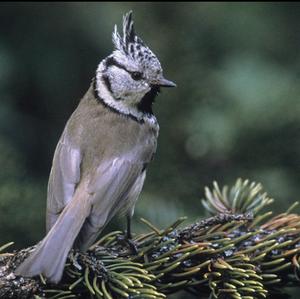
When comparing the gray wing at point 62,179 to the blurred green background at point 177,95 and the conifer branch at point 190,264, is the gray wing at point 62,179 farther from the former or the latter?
the conifer branch at point 190,264

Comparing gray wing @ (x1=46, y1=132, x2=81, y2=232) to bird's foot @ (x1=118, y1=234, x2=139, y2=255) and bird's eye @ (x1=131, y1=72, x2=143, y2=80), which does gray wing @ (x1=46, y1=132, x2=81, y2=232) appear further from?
bird's eye @ (x1=131, y1=72, x2=143, y2=80)

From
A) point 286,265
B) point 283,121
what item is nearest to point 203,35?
point 283,121

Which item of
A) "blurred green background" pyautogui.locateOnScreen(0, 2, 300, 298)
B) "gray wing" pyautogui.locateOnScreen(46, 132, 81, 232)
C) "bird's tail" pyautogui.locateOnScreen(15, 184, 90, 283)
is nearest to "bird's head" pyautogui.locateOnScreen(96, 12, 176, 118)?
"blurred green background" pyautogui.locateOnScreen(0, 2, 300, 298)

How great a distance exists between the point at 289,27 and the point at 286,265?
216 centimetres

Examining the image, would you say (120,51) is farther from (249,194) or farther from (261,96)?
(249,194)

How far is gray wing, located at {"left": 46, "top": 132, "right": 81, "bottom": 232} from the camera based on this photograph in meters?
4.15

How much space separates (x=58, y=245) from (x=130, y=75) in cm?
156

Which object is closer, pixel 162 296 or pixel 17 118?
pixel 162 296

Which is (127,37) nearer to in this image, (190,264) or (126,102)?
(126,102)

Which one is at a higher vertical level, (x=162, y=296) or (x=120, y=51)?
→ (x=120, y=51)

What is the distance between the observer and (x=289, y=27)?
558cm

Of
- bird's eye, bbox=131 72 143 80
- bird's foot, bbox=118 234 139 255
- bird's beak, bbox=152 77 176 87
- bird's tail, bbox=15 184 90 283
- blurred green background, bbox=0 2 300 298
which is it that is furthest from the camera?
bird's eye, bbox=131 72 143 80

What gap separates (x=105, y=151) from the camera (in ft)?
15.4

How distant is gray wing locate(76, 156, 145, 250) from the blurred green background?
0.12m
